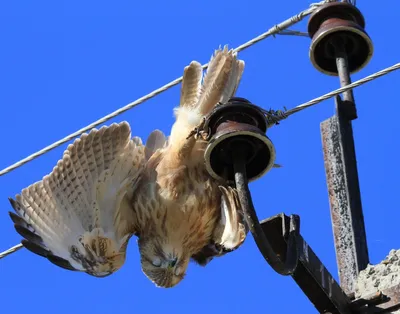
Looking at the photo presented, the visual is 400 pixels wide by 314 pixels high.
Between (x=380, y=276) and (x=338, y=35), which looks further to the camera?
(x=338, y=35)

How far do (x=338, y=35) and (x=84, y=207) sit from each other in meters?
1.82

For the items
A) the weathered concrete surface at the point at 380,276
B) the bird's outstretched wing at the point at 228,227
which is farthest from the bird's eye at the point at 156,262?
the weathered concrete surface at the point at 380,276

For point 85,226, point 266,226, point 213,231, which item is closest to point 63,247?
point 85,226

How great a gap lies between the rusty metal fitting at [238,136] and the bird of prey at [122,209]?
2.15 ft

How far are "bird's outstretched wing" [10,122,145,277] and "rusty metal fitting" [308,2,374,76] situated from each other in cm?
142

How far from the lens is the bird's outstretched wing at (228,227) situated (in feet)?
22.1

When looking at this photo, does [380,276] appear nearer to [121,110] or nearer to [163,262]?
[163,262]

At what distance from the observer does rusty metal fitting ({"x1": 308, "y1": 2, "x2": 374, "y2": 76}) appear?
7.60 metres

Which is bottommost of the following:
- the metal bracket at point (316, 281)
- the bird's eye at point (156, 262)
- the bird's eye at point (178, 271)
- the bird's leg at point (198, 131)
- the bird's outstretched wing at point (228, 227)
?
the metal bracket at point (316, 281)

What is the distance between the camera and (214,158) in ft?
20.2

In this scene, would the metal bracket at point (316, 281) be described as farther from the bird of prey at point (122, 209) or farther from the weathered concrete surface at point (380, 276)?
the bird of prey at point (122, 209)

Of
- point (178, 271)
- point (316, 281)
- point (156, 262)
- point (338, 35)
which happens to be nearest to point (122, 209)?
point (156, 262)

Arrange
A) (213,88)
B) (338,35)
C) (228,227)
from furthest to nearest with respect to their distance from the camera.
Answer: (338,35), (213,88), (228,227)

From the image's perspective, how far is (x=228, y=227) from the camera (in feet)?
22.5
